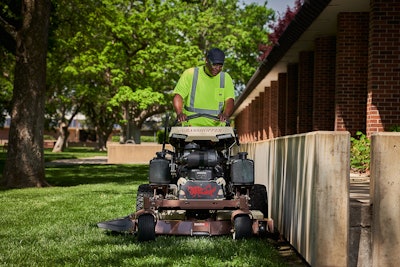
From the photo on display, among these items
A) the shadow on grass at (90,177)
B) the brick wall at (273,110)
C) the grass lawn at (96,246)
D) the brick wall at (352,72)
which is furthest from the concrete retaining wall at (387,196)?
the brick wall at (273,110)

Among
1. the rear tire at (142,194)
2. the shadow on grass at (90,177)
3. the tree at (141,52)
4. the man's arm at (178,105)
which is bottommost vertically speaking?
the shadow on grass at (90,177)

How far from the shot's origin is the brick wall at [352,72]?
14.0 metres

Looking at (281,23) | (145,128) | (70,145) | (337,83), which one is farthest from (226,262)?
(145,128)

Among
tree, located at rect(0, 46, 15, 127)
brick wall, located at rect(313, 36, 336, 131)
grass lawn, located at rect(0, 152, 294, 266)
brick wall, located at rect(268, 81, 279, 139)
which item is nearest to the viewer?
grass lawn, located at rect(0, 152, 294, 266)

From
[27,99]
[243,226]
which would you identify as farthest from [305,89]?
[243,226]

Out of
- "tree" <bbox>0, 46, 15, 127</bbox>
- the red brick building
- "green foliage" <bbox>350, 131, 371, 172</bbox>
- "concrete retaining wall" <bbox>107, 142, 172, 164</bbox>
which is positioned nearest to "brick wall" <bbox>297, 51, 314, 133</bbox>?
the red brick building

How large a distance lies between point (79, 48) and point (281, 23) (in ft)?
35.2

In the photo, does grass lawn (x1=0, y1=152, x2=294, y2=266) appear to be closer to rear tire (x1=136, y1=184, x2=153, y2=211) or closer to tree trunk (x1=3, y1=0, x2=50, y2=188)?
rear tire (x1=136, y1=184, x2=153, y2=211)

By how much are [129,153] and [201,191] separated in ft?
93.0

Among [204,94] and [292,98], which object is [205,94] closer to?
[204,94]

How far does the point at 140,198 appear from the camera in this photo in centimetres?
786

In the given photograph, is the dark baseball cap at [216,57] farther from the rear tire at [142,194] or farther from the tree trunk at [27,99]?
the tree trunk at [27,99]

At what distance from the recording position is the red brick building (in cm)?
1204

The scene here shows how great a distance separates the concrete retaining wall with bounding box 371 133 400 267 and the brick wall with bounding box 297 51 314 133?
46.0 ft
